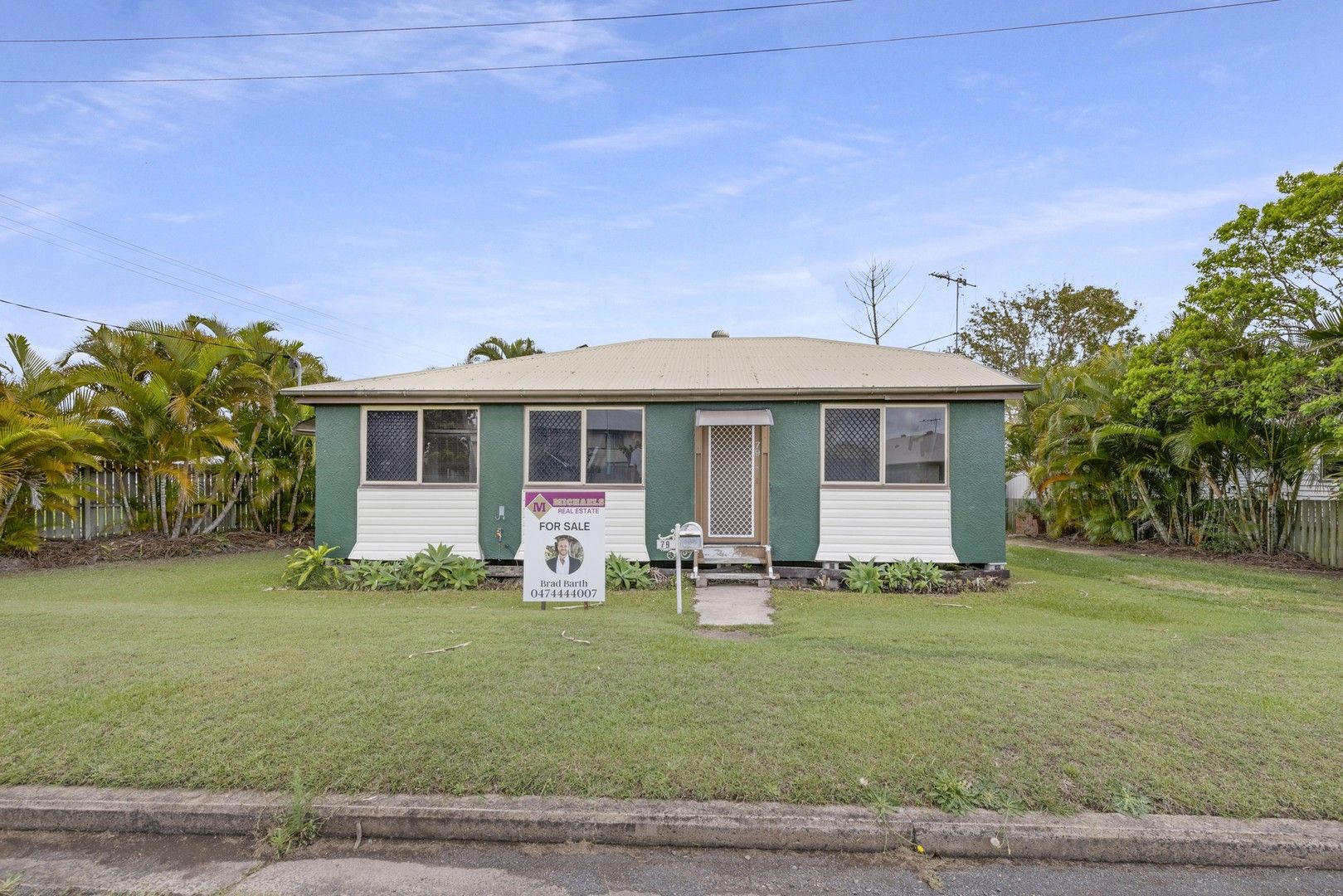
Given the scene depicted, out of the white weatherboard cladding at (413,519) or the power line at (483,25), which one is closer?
the white weatherboard cladding at (413,519)

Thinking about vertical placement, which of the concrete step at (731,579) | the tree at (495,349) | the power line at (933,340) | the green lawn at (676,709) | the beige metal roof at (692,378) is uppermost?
the power line at (933,340)

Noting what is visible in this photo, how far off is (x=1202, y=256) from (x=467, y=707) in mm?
13778

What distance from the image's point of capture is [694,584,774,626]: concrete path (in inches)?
276

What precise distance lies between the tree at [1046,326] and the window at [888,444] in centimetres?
2126

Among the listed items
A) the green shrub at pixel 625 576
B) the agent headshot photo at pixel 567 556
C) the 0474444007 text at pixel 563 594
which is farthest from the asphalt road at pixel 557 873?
the green shrub at pixel 625 576

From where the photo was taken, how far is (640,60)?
1298cm

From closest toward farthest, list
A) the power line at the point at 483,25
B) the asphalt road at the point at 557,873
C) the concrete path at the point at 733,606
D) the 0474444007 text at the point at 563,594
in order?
the asphalt road at the point at 557,873 → the concrete path at the point at 733,606 → the 0474444007 text at the point at 563,594 → the power line at the point at 483,25

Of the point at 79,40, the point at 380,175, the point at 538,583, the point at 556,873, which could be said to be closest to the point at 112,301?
the point at 79,40

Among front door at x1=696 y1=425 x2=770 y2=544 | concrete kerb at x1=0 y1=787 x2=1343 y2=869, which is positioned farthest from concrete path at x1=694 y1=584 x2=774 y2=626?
concrete kerb at x1=0 y1=787 x2=1343 y2=869

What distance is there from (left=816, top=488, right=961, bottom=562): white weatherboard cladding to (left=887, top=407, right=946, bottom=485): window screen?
0.73 ft

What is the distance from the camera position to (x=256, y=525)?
15742mm

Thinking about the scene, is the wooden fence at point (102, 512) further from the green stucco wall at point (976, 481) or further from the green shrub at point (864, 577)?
the green stucco wall at point (976, 481)

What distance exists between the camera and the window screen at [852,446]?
9844 mm

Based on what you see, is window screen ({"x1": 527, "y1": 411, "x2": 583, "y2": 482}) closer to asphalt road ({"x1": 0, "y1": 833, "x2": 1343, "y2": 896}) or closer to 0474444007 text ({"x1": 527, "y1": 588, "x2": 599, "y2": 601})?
0474444007 text ({"x1": 527, "y1": 588, "x2": 599, "y2": 601})
